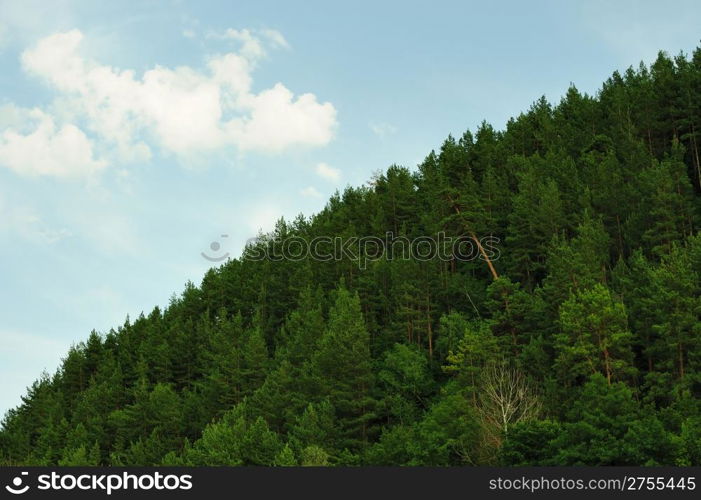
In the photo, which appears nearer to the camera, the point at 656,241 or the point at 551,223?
the point at 656,241

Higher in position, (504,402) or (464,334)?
(464,334)

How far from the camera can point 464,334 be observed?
63625 mm

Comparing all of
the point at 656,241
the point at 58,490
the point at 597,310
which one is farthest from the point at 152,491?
the point at 656,241

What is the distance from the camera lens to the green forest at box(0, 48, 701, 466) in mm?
48250

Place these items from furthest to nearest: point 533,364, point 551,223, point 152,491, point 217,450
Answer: point 551,223 → point 217,450 → point 533,364 → point 152,491

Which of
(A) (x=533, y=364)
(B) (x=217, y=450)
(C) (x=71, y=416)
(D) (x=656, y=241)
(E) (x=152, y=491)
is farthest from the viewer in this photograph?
(C) (x=71, y=416)

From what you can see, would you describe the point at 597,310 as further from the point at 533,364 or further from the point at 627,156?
the point at 627,156

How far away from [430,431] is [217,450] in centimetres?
2013

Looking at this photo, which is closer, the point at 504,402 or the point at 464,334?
the point at 504,402

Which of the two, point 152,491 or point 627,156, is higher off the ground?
point 627,156

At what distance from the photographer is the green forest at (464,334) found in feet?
158

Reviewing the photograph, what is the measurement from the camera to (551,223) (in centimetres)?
7238

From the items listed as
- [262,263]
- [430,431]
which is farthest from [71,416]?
[430,431]

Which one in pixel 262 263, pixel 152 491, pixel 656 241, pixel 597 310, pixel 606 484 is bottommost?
pixel 606 484
